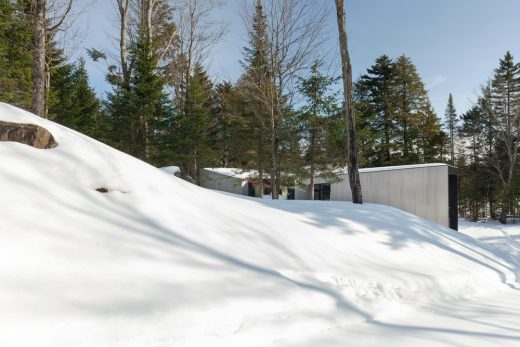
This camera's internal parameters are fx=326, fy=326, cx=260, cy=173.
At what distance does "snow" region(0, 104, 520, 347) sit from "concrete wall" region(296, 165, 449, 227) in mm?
7996

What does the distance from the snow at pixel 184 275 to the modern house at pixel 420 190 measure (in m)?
8.01

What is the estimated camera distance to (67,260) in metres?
2.56

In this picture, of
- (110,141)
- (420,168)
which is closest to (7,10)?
(110,141)

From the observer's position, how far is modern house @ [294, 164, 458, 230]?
501 inches

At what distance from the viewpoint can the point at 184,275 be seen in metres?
2.94

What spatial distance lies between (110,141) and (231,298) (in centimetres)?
1686

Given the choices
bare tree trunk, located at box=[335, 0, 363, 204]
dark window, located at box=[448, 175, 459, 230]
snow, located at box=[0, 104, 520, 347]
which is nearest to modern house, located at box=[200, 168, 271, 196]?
dark window, located at box=[448, 175, 459, 230]

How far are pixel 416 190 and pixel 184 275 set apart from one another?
12.2 meters

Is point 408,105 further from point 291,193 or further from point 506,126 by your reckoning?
point 291,193

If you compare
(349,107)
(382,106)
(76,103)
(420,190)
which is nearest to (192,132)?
(76,103)

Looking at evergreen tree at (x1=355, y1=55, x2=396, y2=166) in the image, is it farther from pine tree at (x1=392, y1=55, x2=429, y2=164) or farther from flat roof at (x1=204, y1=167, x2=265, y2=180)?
flat roof at (x1=204, y1=167, x2=265, y2=180)

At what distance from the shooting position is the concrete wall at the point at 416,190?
12.7 meters

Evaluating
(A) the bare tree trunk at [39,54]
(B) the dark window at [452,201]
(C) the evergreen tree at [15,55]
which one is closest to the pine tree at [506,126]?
(B) the dark window at [452,201]

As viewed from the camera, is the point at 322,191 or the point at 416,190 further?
the point at 322,191
